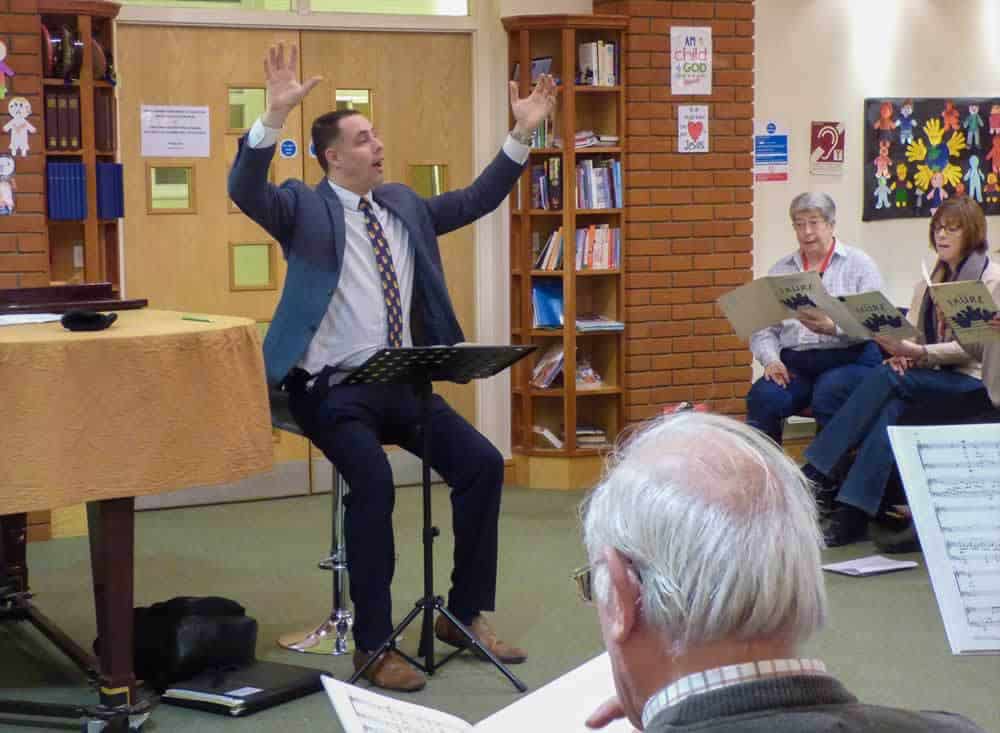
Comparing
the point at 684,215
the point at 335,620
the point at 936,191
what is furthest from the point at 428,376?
the point at 936,191

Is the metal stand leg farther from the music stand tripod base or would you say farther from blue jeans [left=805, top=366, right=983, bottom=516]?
blue jeans [left=805, top=366, right=983, bottom=516]

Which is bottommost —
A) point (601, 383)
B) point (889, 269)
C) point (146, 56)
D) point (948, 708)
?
point (948, 708)

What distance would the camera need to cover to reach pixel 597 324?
7.05 meters

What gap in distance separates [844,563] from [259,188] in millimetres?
2724

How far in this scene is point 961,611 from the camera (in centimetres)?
239

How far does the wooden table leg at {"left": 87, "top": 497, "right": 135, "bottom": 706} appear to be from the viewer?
3.65 meters

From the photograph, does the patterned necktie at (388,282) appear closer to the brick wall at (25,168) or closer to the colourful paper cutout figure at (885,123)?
the brick wall at (25,168)

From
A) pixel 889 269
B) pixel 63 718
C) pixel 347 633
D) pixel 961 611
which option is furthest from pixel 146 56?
pixel 961 611

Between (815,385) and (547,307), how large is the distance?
1403mm

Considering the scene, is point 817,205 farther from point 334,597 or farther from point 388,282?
point 334,597

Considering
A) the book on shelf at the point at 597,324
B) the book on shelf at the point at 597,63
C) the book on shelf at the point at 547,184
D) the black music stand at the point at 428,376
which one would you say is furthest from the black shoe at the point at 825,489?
the black music stand at the point at 428,376

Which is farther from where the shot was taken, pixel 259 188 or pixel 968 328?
pixel 968 328

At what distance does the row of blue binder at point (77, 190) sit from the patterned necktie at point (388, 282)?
1919mm

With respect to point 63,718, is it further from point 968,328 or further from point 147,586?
point 968,328
